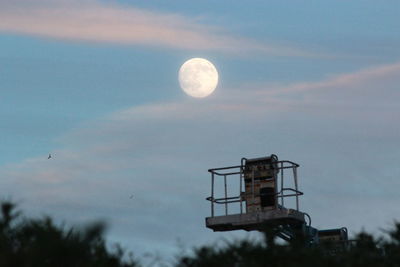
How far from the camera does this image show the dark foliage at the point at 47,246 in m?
26.8

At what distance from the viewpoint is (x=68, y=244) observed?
2769 centimetres

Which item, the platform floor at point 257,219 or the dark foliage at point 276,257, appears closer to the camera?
the dark foliage at point 276,257

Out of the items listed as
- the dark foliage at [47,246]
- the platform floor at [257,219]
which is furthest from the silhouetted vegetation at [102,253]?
the platform floor at [257,219]

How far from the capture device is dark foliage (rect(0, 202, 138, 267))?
26.8 metres

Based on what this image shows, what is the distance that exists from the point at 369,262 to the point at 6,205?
1133 centimetres

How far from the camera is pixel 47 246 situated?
27391mm

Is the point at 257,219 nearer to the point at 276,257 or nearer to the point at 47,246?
the point at 276,257

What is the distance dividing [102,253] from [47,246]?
3.38m

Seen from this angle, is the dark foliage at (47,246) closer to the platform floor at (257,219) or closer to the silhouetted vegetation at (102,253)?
the silhouetted vegetation at (102,253)

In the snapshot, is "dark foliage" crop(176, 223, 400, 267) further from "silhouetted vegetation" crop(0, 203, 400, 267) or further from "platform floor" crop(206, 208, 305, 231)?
"platform floor" crop(206, 208, 305, 231)

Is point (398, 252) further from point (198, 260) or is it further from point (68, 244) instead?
point (68, 244)

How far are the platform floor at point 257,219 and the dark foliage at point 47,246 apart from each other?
10693 mm

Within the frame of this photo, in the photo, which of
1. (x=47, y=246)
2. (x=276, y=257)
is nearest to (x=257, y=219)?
(x=276, y=257)

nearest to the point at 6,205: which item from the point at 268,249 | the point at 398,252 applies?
the point at 268,249
